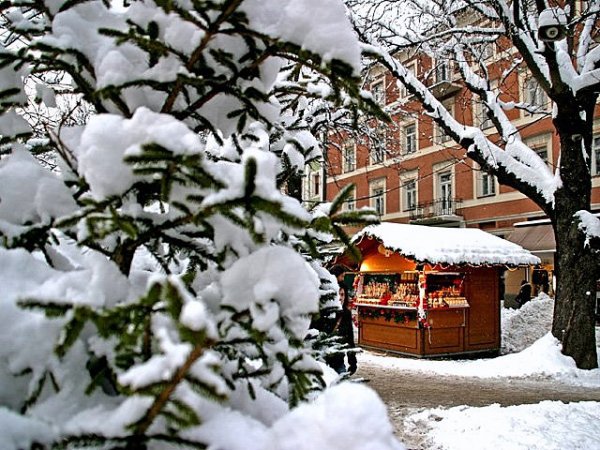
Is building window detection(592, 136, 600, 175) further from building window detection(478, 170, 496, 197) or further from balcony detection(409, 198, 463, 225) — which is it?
balcony detection(409, 198, 463, 225)

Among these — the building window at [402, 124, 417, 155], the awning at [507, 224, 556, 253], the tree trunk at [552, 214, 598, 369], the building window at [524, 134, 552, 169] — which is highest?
the building window at [402, 124, 417, 155]

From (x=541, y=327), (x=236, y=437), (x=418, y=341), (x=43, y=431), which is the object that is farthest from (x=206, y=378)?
(x=541, y=327)

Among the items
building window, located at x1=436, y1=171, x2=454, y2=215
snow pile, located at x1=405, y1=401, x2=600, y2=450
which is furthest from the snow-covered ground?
building window, located at x1=436, y1=171, x2=454, y2=215

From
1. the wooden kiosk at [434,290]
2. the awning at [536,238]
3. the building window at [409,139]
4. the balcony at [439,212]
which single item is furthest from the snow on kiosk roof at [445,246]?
the building window at [409,139]

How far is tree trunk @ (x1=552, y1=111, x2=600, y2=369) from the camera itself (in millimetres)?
9500

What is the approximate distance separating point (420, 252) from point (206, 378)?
1106 cm

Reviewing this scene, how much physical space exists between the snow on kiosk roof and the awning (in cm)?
681

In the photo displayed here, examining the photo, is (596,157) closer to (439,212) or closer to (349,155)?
(439,212)

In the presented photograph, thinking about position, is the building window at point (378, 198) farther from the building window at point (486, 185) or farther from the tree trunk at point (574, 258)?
the tree trunk at point (574, 258)

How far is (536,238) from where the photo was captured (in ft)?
65.7

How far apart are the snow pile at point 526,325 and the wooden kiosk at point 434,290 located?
2.80ft

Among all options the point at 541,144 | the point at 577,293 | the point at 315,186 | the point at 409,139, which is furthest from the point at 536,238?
the point at 315,186

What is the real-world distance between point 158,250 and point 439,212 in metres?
26.7

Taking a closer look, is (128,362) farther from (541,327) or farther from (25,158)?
(541,327)
